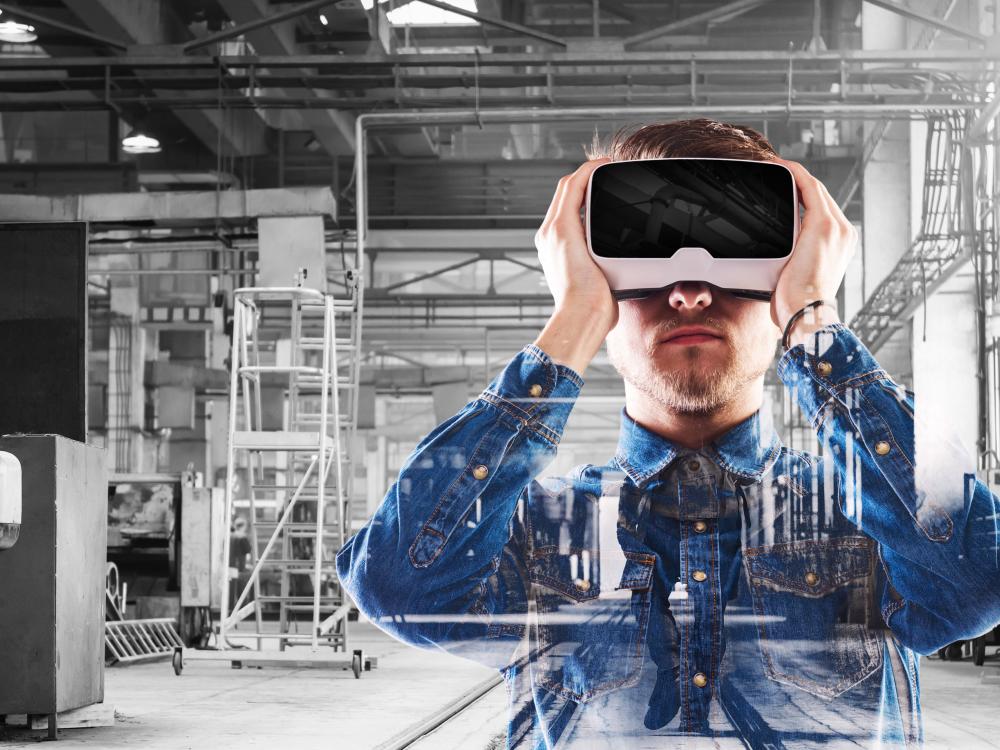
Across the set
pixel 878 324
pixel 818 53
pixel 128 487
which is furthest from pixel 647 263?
pixel 128 487

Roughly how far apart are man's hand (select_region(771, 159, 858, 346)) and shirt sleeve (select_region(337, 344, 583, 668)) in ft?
0.61

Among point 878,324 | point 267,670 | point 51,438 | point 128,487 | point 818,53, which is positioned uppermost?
point 818,53

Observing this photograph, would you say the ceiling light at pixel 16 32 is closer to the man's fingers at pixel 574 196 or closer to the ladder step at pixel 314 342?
the ladder step at pixel 314 342

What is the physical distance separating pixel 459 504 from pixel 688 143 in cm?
37

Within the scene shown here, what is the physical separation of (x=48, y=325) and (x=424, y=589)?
4.09m

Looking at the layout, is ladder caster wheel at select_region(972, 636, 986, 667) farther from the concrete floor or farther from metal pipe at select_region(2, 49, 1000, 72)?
metal pipe at select_region(2, 49, 1000, 72)

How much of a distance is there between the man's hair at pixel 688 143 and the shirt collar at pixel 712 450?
0.22 m

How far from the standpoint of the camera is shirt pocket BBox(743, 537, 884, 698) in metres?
1.09

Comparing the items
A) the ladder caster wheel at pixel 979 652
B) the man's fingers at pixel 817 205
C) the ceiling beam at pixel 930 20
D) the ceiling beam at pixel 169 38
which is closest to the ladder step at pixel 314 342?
the ceiling beam at pixel 169 38

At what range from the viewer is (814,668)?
3.62 ft

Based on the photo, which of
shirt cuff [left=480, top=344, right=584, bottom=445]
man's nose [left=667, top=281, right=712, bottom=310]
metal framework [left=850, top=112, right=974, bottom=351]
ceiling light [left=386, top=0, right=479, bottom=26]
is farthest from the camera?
ceiling light [left=386, top=0, right=479, bottom=26]

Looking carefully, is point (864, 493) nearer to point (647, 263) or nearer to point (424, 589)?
point (647, 263)

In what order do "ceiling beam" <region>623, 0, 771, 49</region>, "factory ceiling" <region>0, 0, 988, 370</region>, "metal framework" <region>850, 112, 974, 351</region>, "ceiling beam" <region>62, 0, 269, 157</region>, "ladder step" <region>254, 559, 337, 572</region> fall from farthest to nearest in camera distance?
"ladder step" <region>254, 559, 337, 572</region>
"ceiling beam" <region>62, 0, 269, 157</region>
"ceiling beam" <region>623, 0, 771, 49</region>
"factory ceiling" <region>0, 0, 988, 370</region>
"metal framework" <region>850, 112, 974, 351</region>

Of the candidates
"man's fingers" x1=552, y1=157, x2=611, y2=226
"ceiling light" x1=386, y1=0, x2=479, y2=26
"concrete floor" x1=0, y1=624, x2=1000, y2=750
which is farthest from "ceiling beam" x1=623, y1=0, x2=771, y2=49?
"man's fingers" x1=552, y1=157, x2=611, y2=226
